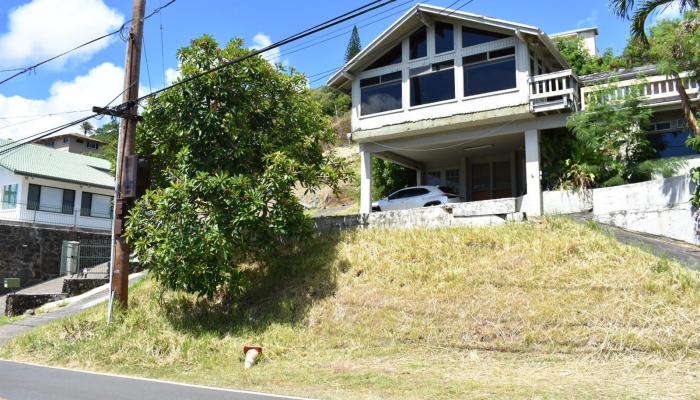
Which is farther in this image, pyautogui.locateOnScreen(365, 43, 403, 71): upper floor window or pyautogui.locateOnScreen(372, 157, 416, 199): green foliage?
pyautogui.locateOnScreen(372, 157, 416, 199): green foliage

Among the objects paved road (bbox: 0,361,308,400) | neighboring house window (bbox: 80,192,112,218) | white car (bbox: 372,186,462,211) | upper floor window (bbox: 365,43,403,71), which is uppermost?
upper floor window (bbox: 365,43,403,71)

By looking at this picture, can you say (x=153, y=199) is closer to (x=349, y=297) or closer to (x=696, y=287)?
(x=349, y=297)

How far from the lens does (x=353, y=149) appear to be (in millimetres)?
46531

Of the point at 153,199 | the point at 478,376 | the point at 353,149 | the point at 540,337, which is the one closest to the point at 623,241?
the point at 540,337

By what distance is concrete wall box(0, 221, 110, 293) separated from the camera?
2538cm

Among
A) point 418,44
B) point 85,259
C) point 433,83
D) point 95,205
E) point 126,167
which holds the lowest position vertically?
point 85,259

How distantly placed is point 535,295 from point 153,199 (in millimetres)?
8682

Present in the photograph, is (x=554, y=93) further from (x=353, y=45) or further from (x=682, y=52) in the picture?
(x=353, y=45)

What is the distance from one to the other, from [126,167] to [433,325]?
8.51 m

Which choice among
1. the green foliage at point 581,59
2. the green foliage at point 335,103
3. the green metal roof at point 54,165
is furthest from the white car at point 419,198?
the green foliage at point 335,103

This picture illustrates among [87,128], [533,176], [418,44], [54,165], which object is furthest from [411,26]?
[87,128]

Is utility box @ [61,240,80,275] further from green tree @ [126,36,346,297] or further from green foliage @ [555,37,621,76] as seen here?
green foliage @ [555,37,621,76]

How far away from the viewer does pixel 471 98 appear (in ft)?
63.6

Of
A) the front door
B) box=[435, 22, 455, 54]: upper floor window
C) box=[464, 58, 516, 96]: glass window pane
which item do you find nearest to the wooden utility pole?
box=[435, 22, 455, 54]: upper floor window
